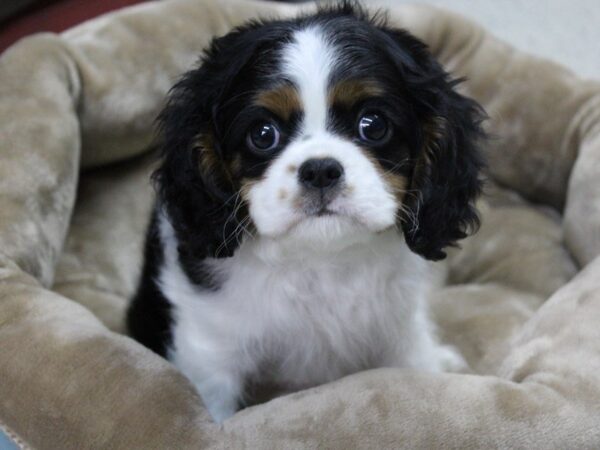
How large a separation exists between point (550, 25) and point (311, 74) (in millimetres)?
2684

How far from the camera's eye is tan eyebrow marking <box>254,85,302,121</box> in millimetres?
1405

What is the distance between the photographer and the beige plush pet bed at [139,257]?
1388mm

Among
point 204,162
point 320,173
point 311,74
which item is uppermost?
point 311,74

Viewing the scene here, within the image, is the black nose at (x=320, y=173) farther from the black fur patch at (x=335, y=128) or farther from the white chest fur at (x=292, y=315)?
the white chest fur at (x=292, y=315)

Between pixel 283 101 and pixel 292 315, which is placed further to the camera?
pixel 292 315

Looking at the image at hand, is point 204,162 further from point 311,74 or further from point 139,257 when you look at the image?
point 139,257

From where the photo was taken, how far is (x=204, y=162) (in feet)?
5.12

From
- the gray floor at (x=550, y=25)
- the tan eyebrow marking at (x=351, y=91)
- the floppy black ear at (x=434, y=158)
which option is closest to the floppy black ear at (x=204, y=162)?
the tan eyebrow marking at (x=351, y=91)

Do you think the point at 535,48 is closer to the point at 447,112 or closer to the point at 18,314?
the point at 447,112

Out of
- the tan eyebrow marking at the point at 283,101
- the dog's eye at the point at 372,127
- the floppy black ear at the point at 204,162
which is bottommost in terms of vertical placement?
the floppy black ear at the point at 204,162

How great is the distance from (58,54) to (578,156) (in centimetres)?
162

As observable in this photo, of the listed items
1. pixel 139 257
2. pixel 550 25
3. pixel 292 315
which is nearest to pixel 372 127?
pixel 292 315

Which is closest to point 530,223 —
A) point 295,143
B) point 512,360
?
point 512,360

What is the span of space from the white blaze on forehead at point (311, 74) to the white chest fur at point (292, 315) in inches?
12.2
